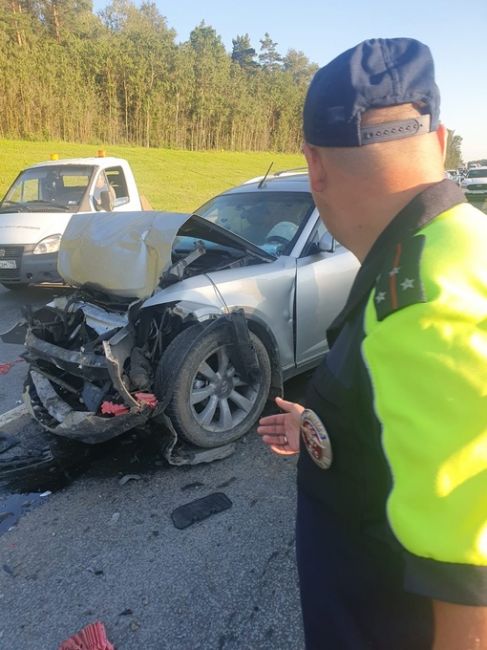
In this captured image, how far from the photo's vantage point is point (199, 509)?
2838 millimetres

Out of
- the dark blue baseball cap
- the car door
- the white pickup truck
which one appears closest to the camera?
the dark blue baseball cap

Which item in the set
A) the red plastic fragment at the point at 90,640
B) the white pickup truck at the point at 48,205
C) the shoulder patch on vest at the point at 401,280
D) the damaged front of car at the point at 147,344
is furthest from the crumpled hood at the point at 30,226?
the shoulder patch on vest at the point at 401,280

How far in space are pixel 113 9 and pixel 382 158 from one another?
64182 mm

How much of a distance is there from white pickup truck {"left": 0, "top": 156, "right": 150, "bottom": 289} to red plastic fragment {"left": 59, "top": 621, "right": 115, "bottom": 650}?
5407 mm

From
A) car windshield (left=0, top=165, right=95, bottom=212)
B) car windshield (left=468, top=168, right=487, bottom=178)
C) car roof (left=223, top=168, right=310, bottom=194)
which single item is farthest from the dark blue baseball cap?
car windshield (left=468, top=168, right=487, bottom=178)

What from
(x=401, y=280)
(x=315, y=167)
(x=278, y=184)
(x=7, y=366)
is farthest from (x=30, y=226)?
(x=401, y=280)

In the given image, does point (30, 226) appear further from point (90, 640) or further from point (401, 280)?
point (401, 280)

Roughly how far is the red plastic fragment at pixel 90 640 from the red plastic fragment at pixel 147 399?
114cm

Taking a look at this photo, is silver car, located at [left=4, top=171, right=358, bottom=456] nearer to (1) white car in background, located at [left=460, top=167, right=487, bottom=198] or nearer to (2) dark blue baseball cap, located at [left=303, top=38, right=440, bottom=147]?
(2) dark blue baseball cap, located at [left=303, top=38, right=440, bottom=147]

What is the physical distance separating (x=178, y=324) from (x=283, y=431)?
2007 mm

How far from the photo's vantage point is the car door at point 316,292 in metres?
3.74

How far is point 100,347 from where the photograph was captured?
319cm

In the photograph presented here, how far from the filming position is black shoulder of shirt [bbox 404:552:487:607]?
74cm

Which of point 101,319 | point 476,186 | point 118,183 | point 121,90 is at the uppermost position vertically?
point 121,90
